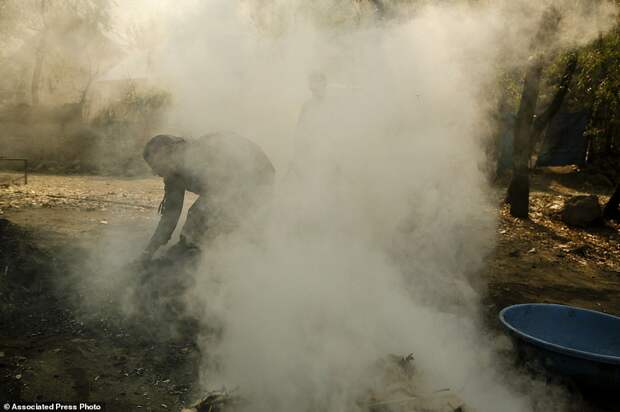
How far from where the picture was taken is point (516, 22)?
17.2 ft

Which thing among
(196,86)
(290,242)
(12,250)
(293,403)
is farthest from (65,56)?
(293,403)

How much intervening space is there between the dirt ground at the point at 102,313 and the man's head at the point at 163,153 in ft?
3.60

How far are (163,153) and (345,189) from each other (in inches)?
63.3

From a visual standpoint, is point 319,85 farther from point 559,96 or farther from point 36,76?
point 36,76

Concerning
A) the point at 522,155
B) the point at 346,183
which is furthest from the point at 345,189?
the point at 522,155

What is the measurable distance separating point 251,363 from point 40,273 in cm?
206

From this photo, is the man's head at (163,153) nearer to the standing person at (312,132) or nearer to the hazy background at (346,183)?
the hazy background at (346,183)

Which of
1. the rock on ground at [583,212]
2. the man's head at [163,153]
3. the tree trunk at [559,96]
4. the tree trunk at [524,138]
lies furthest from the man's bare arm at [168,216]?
the rock on ground at [583,212]

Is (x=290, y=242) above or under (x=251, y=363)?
above

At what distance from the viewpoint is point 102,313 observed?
11.0 ft

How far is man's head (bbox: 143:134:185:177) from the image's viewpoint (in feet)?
13.0

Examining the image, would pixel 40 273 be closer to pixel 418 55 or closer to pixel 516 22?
pixel 418 55

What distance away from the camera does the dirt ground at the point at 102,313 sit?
8.71ft

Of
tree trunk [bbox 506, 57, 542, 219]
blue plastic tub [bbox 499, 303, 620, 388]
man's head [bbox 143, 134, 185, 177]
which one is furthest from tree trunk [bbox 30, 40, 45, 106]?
blue plastic tub [bbox 499, 303, 620, 388]
